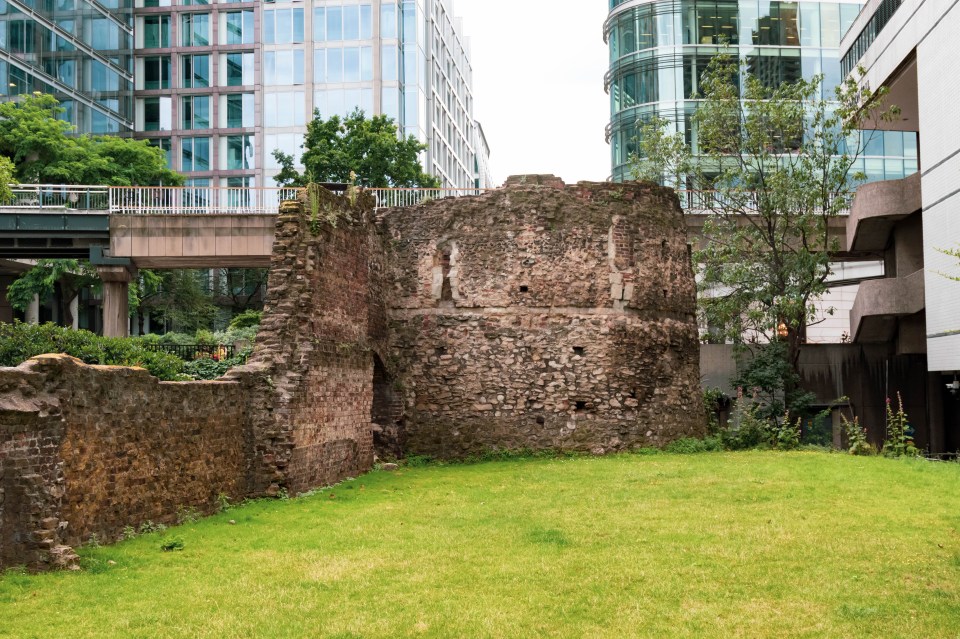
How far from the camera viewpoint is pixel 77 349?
22391 mm

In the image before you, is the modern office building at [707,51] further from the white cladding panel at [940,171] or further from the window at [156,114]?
the window at [156,114]

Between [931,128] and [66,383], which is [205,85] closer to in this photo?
[931,128]

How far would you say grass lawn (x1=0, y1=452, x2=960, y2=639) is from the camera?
749 centimetres

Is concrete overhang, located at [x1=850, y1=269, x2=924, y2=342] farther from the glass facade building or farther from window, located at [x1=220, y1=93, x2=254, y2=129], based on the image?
window, located at [x1=220, y1=93, x2=254, y2=129]

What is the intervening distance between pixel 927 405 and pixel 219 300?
4017 centimetres

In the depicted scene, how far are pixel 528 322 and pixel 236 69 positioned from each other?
162 feet

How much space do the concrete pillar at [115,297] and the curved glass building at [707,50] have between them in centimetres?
2724

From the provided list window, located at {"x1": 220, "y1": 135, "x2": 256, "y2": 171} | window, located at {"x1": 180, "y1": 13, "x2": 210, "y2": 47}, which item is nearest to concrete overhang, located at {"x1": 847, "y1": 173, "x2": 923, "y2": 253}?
window, located at {"x1": 220, "y1": 135, "x2": 256, "y2": 171}

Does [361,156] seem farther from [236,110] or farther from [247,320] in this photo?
[236,110]

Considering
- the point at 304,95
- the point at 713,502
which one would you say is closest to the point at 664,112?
the point at 304,95

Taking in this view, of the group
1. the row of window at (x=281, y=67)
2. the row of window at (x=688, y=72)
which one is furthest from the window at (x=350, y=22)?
the row of window at (x=688, y=72)

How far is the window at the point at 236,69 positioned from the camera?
63.1 meters

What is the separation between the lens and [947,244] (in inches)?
915

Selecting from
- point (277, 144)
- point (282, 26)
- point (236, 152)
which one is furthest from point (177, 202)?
point (282, 26)
